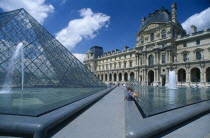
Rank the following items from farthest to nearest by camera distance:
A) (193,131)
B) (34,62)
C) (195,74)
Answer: (195,74) → (34,62) → (193,131)

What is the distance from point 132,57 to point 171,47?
1317 centimetres

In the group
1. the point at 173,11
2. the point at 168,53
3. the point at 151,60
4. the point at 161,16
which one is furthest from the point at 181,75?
the point at 173,11

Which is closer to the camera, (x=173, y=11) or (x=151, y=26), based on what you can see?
(x=173, y=11)

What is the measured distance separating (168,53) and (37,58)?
27208 mm

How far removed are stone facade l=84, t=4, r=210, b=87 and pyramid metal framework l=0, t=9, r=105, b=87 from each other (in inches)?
842

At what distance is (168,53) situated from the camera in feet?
99.0

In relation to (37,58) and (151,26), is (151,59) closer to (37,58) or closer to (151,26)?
(151,26)

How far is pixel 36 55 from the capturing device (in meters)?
12.9

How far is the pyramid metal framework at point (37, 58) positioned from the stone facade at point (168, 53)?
21.4m

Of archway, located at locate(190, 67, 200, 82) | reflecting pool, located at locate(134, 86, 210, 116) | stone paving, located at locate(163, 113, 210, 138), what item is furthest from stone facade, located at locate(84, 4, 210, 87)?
stone paving, located at locate(163, 113, 210, 138)

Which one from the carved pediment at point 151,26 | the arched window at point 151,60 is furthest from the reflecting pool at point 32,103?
the carved pediment at point 151,26

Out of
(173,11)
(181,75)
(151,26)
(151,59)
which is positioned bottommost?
(181,75)

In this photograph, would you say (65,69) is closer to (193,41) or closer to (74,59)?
(74,59)

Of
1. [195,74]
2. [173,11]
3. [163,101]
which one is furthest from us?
[173,11]
